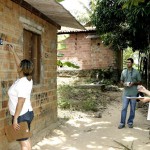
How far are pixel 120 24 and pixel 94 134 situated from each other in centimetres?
765

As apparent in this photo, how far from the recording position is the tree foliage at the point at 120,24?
433 inches

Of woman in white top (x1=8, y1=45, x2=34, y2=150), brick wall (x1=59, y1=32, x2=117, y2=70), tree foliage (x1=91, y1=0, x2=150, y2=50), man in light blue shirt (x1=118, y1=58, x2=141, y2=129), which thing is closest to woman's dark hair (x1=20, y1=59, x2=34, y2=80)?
woman in white top (x1=8, y1=45, x2=34, y2=150)

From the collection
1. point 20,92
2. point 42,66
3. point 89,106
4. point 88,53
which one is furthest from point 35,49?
point 88,53

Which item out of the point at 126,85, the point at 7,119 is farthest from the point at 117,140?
the point at 7,119

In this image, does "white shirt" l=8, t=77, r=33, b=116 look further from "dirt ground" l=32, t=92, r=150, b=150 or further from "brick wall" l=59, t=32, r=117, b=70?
"brick wall" l=59, t=32, r=117, b=70

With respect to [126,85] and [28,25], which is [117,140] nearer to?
[126,85]

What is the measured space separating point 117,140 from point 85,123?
2091 millimetres

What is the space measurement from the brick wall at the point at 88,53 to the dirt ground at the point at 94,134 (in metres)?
9.78

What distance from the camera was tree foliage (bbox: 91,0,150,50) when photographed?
36.1 feet

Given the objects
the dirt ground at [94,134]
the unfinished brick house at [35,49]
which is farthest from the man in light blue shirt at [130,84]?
the unfinished brick house at [35,49]

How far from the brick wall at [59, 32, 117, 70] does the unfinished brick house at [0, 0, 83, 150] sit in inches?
444

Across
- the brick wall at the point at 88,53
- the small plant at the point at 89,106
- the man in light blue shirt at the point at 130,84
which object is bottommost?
the small plant at the point at 89,106

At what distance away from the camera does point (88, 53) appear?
19.7m

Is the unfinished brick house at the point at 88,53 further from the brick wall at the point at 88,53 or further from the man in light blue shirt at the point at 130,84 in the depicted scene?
the man in light blue shirt at the point at 130,84
